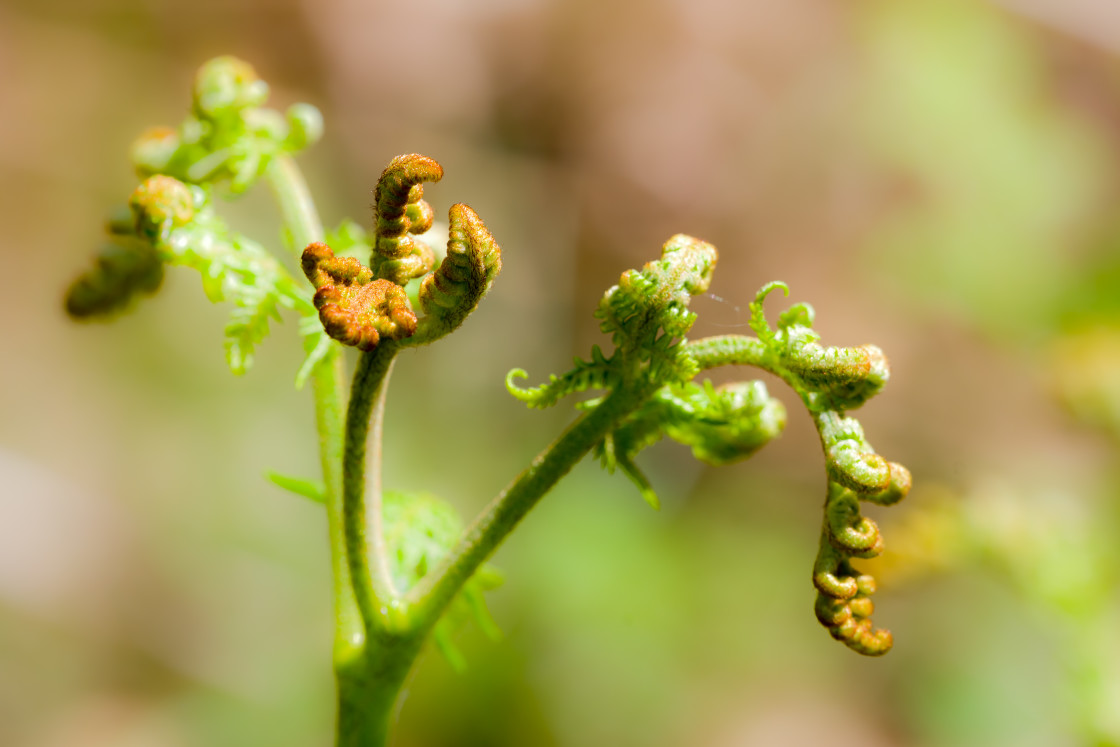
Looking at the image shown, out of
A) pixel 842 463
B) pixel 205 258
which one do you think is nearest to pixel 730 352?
pixel 842 463

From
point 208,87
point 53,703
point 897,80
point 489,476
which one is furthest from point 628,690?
point 897,80

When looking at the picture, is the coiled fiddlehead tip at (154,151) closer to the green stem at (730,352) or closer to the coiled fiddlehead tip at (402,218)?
the coiled fiddlehead tip at (402,218)

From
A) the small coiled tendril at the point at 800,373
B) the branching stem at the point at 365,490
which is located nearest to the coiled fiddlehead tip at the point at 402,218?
the branching stem at the point at 365,490

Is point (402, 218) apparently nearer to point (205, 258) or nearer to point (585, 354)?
point (205, 258)

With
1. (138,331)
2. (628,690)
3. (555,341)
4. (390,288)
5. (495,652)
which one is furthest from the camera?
(555,341)

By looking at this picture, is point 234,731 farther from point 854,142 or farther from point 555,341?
point 854,142
